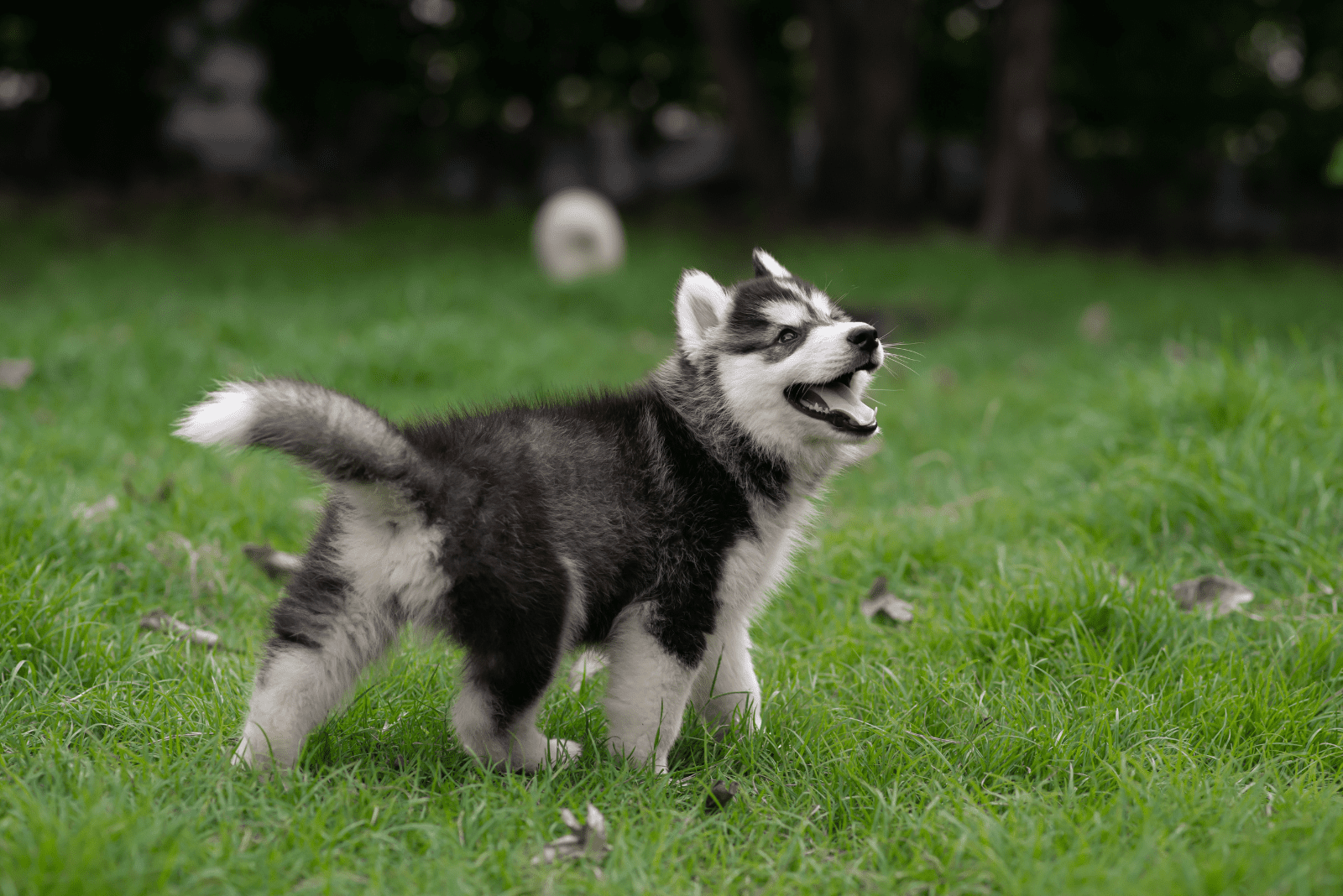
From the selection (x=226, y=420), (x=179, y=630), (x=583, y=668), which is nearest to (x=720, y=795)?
(x=583, y=668)

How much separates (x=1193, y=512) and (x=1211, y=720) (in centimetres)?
146

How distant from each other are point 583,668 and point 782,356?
45.7 inches

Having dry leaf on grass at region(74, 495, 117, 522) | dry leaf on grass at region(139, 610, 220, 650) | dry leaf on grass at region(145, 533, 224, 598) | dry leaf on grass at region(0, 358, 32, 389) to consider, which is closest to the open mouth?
dry leaf on grass at region(139, 610, 220, 650)

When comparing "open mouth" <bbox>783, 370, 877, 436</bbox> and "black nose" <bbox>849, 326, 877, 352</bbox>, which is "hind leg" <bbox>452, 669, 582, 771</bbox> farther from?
"black nose" <bbox>849, 326, 877, 352</bbox>

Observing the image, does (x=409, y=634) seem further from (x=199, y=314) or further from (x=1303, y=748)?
(x=199, y=314)

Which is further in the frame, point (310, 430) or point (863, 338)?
point (863, 338)

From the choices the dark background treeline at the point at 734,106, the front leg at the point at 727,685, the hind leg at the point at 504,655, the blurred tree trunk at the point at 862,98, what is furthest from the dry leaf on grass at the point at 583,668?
the blurred tree trunk at the point at 862,98

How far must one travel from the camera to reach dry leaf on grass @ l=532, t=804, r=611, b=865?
7.95ft

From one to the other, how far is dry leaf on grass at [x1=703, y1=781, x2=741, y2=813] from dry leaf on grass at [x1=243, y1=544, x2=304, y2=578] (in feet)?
6.69

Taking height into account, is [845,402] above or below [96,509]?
above

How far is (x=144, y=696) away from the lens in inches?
120

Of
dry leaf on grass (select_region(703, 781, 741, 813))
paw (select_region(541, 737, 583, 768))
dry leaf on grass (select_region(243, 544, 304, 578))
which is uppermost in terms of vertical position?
paw (select_region(541, 737, 583, 768))

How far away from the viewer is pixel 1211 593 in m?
3.80

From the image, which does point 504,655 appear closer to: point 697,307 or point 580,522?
point 580,522
